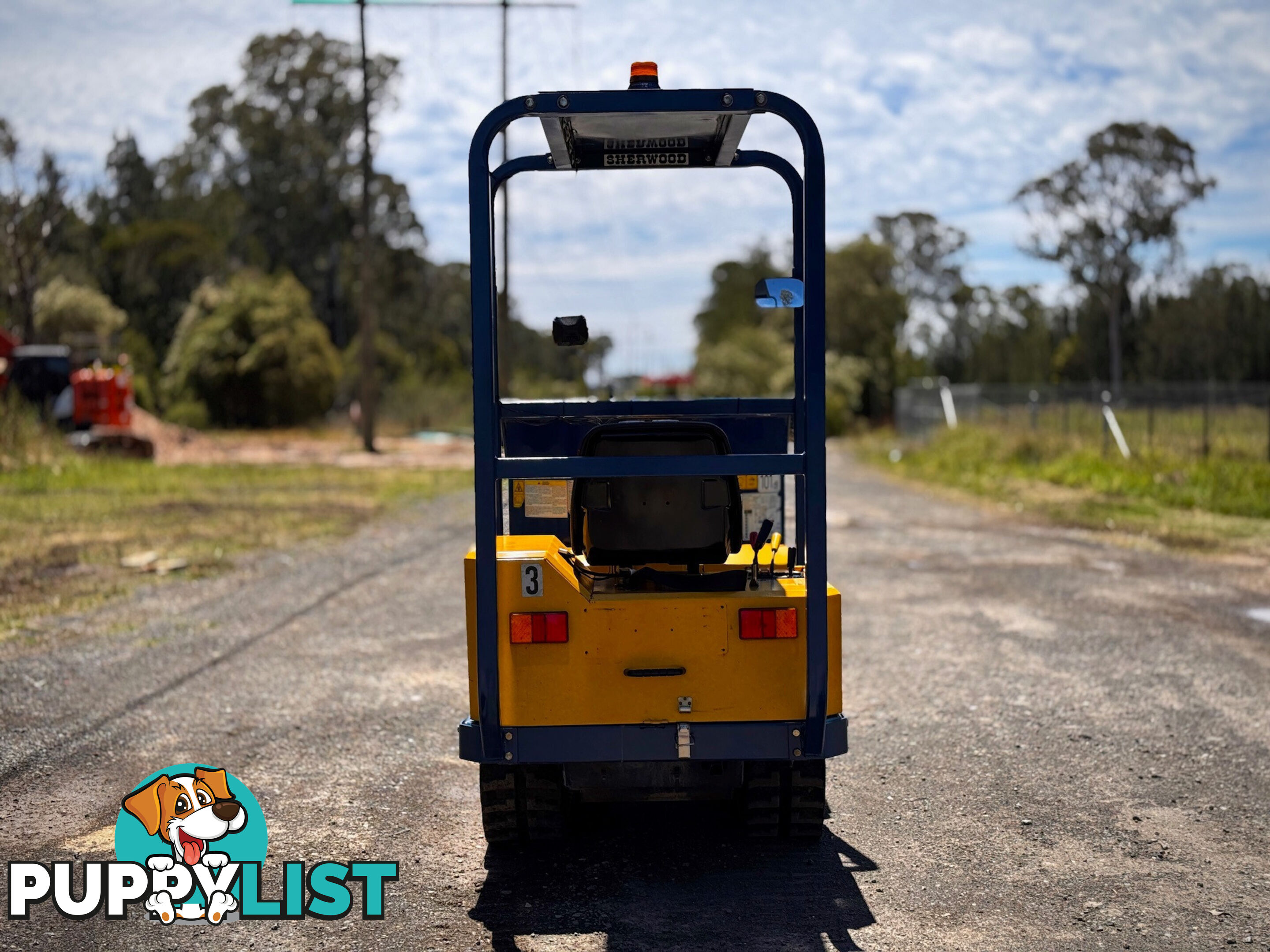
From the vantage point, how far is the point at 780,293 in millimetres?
4301

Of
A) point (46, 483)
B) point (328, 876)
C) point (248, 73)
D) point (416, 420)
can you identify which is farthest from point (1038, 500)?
point (248, 73)

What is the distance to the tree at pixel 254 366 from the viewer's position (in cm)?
4075

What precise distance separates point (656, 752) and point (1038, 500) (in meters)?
16.0

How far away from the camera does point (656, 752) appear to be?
4395 mm

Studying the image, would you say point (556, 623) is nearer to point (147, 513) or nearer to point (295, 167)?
point (147, 513)

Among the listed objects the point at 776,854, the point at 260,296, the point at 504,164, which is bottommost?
the point at 776,854

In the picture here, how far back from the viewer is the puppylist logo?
4.31 m

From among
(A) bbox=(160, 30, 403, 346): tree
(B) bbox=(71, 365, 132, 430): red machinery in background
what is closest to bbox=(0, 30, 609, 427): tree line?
(A) bbox=(160, 30, 403, 346): tree

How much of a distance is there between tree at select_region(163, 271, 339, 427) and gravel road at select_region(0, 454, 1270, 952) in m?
31.2

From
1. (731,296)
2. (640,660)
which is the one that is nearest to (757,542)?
(640,660)

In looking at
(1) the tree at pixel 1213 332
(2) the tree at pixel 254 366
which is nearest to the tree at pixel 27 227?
(2) the tree at pixel 254 366

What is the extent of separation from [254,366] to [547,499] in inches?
1484

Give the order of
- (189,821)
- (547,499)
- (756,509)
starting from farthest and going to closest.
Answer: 1. (756,509)
2. (547,499)
3. (189,821)

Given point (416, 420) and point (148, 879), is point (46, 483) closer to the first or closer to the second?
point (148, 879)
